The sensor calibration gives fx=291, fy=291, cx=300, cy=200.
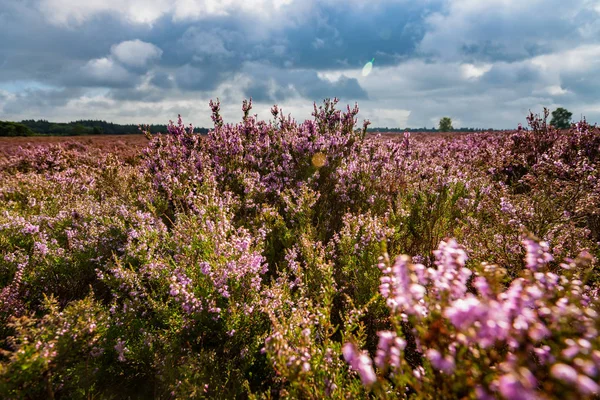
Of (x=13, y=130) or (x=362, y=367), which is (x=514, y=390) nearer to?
(x=362, y=367)

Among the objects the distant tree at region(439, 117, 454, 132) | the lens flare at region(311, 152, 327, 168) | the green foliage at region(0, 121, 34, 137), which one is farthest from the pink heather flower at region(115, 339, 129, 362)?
the distant tree at region(439, 117, 454, 132)

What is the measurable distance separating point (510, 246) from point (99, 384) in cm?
465

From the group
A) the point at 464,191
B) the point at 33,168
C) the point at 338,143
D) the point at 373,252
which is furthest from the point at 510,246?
the point at 33,168

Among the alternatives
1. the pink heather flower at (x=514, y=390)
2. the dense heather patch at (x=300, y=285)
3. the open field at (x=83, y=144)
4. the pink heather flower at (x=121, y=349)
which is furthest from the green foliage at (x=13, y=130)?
the pink heather flower at (x=514, y=390)

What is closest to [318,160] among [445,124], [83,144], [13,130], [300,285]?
[300,285]

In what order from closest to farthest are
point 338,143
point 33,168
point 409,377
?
point 409,377, point 338,143, point 33,168

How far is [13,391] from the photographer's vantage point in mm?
1870

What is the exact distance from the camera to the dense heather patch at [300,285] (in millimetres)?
1142

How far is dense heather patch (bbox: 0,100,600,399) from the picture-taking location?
114 centimetres

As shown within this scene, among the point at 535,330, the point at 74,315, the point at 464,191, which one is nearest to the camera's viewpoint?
the point at 535,330

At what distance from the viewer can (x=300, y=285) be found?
314 cm

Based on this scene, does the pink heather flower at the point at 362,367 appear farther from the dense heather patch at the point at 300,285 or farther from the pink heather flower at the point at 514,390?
the pink heather flower at the point at 514,390

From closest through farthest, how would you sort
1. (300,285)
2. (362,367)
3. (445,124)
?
(362,367), (300,285), (445,124)

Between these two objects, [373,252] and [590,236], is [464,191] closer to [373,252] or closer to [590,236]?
[590,236]
